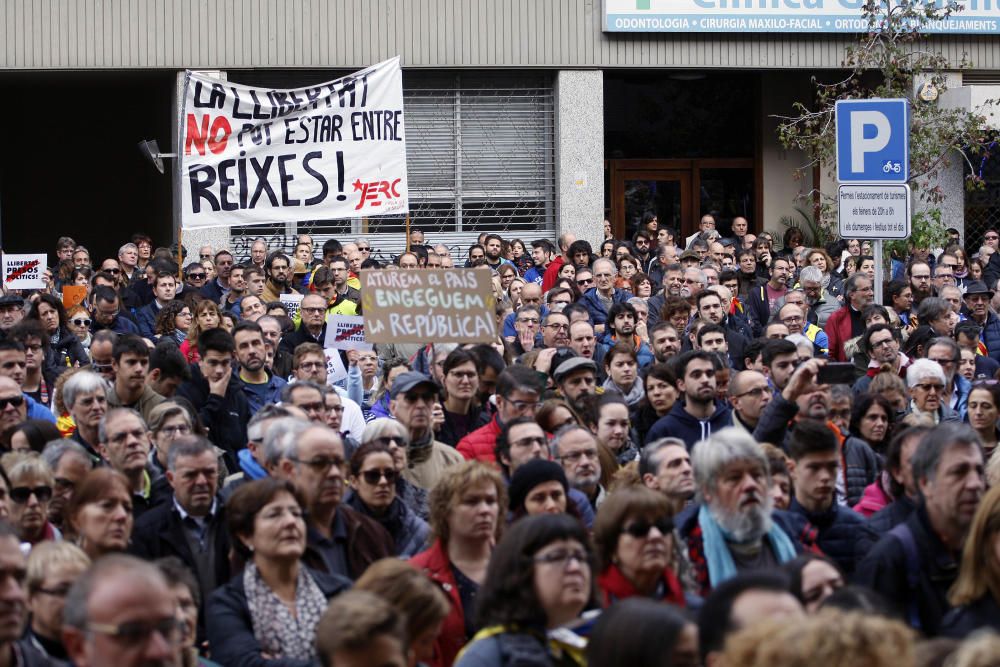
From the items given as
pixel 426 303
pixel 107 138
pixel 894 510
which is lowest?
pixel 894 510

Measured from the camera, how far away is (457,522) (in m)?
6.18

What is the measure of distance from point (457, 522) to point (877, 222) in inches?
227

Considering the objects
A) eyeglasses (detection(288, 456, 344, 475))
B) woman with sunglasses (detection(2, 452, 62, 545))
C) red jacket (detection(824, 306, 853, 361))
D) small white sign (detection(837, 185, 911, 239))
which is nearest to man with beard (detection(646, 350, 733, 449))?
small white sign (detection(837, 185, 911, 239))

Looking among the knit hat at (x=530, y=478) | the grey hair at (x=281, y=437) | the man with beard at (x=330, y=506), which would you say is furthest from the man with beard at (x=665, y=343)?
the man with beard at (x=330, y=506)

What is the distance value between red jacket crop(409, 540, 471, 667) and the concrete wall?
17.2 meters

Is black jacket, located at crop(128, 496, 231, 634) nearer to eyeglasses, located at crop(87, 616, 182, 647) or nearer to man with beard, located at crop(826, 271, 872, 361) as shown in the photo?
eyeglasses, located at crop(87, 616, 182, 647)

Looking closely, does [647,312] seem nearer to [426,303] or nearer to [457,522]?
[426,303]

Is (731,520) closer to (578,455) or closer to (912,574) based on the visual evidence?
(912,574)

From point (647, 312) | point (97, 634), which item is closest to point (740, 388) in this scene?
point (647, 312)

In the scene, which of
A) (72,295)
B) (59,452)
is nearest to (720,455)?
(59,452)

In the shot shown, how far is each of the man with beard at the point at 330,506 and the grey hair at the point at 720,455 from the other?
142cm

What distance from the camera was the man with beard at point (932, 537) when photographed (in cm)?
557

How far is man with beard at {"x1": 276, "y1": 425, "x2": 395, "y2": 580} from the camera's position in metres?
6.42

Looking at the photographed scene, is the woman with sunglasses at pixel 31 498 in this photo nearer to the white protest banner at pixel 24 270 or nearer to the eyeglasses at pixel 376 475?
the eyeglasses at pixel 376 475
